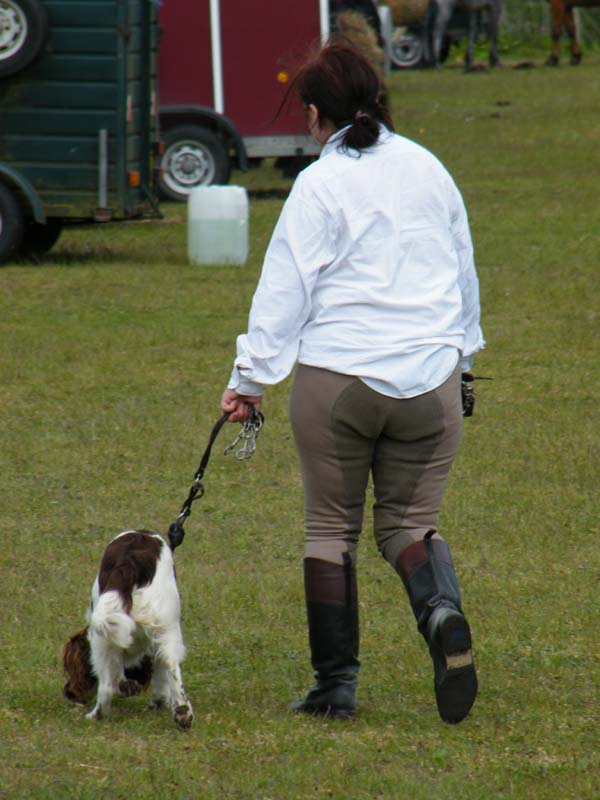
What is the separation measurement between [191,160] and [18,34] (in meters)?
3.94

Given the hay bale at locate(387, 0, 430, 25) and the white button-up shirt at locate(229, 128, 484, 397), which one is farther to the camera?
the hay bale at locate(387, 0, 430, 25)

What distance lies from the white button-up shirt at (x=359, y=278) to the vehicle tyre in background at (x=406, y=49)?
2784 cm

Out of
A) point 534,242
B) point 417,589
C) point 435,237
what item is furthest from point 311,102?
point 534,242

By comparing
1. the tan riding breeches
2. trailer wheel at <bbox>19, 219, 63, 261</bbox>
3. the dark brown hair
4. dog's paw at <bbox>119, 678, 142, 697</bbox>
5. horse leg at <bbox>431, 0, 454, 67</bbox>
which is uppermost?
the dark brown hair

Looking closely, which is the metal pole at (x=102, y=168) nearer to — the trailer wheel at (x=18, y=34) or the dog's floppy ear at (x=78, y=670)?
the trailer wheel at (x=18, y=34)

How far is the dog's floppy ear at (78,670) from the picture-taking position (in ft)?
13.6

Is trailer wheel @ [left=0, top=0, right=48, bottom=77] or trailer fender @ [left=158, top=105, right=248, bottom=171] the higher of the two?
trailer wheel @ [left=0, top=0, right=48, bottom=77]

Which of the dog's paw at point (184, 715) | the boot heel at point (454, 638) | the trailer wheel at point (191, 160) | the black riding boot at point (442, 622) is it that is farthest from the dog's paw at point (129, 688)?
the trailer wheel at point (191, 160)

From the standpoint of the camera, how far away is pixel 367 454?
154 inches

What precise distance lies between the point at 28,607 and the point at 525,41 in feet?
102

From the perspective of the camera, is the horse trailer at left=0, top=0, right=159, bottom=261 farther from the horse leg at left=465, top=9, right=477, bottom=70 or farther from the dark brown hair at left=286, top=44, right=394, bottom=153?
the horse leg at left=465, top=9, right=477, bottom=70

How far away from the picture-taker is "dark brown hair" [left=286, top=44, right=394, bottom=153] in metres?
3.80

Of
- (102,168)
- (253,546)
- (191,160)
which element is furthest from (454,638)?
(191,160)

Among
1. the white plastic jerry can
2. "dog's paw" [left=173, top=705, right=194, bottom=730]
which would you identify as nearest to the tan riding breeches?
"dog's paw" [left=173, top=705, right=194, bottom=730]
